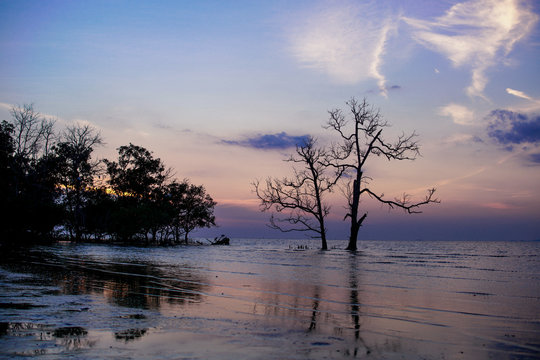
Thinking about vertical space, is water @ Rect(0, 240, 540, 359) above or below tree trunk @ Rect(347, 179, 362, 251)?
below

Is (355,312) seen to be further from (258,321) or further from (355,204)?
(355,204)

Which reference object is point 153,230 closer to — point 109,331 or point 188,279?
point 188,279

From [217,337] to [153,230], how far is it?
63561 mm

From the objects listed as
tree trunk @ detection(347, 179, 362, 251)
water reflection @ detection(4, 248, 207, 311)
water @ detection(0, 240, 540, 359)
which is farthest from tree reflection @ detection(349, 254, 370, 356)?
tree trunk @ detection(347, 179, 362, 251)

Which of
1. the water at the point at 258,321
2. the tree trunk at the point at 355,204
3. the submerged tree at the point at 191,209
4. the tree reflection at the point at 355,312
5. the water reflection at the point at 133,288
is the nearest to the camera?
the water at the point at 258,321

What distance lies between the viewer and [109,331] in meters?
5.27

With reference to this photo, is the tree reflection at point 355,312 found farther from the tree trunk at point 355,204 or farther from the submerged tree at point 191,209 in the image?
the submerged tree at point 191,209

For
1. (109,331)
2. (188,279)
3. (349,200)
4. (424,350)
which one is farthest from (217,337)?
(349,200)

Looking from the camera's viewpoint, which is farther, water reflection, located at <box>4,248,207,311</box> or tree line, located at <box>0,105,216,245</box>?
tree line, located at <box>0,105,216,245</box>

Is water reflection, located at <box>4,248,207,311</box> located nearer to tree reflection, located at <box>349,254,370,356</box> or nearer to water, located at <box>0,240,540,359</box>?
water, located at <box>0,240,540,359</box>

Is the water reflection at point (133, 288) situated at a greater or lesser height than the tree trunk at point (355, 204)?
lesser

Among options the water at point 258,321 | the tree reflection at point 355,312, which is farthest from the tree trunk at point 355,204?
the water at point 258,321

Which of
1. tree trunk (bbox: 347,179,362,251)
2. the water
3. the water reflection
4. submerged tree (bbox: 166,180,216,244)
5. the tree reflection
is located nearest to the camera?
the water

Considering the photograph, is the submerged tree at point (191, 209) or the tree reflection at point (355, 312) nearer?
the tree reflection at point (355, 312)
